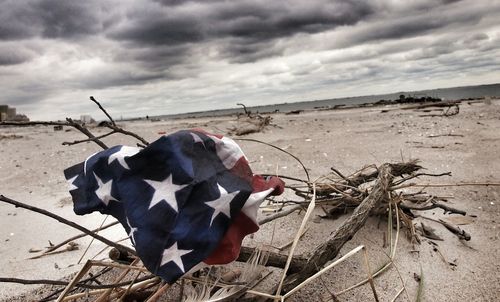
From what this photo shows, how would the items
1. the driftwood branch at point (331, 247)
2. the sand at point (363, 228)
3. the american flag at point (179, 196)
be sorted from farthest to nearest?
the sand at point (363, 228) → the driftwood branch at point (331, 247) → the american flag at point (179, 196)

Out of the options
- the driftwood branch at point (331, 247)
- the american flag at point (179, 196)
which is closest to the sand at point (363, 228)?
the driftwood branch at point (331, 247)

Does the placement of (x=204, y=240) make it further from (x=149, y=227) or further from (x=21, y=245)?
(x=21, y=245)

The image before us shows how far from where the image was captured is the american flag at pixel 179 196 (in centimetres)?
104

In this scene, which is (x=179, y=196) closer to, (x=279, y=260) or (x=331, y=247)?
(x=279, y=260)

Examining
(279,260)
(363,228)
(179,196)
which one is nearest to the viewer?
(179,196)

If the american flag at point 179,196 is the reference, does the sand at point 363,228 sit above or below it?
below

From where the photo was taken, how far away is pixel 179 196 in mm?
1087

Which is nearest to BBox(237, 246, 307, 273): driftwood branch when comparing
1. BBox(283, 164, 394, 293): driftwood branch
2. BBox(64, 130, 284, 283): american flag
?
BBox(283, 164, 394, 293): driftwood branch

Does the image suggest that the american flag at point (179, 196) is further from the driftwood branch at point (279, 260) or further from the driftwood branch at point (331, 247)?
the driftwood branch at point (331, 247)

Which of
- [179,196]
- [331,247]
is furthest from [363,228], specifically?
[179,196]

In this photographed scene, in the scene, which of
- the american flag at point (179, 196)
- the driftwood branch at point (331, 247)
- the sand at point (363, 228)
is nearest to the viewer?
the american flag at point (179, 196)

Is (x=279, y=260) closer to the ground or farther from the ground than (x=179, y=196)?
closer to the ground

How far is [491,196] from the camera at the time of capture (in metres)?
2.44

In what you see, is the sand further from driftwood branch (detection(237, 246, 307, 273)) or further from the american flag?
the american flag
